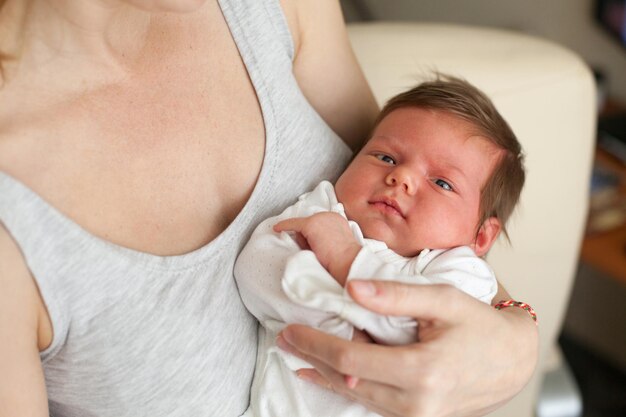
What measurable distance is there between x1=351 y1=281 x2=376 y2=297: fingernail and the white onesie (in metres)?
0.04

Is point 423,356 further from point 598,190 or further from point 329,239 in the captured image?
point 598,190

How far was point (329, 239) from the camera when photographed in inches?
34.1

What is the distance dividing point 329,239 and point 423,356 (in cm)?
16

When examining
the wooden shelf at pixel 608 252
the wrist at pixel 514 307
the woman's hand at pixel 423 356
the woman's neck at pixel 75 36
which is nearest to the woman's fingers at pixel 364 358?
the woman's hand at pixel 423 356

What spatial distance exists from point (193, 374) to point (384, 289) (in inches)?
10.1

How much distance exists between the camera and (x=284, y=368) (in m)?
0.91

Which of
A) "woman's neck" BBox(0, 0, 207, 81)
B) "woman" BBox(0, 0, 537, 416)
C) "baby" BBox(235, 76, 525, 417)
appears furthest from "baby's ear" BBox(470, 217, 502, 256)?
"woman's neck" BBox(0, 0, 207, 81)

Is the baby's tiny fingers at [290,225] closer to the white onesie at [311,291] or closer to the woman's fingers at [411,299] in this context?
the white onesie at [311,291]

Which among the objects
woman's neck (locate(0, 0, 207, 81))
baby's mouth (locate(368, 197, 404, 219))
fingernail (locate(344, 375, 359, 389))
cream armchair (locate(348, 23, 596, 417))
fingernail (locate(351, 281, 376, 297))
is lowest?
cream armchair (locate(348, 23, 596, 417))

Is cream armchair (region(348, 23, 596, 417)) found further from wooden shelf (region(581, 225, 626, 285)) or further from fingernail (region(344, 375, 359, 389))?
fingernail (region(344, 375, 359, 389))

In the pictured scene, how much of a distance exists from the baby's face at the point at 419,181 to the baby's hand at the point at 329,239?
3.2 inches

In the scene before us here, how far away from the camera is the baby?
2.74ft

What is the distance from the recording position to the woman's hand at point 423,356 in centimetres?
78

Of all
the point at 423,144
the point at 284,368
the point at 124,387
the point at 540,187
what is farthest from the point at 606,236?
the point at 124,387
